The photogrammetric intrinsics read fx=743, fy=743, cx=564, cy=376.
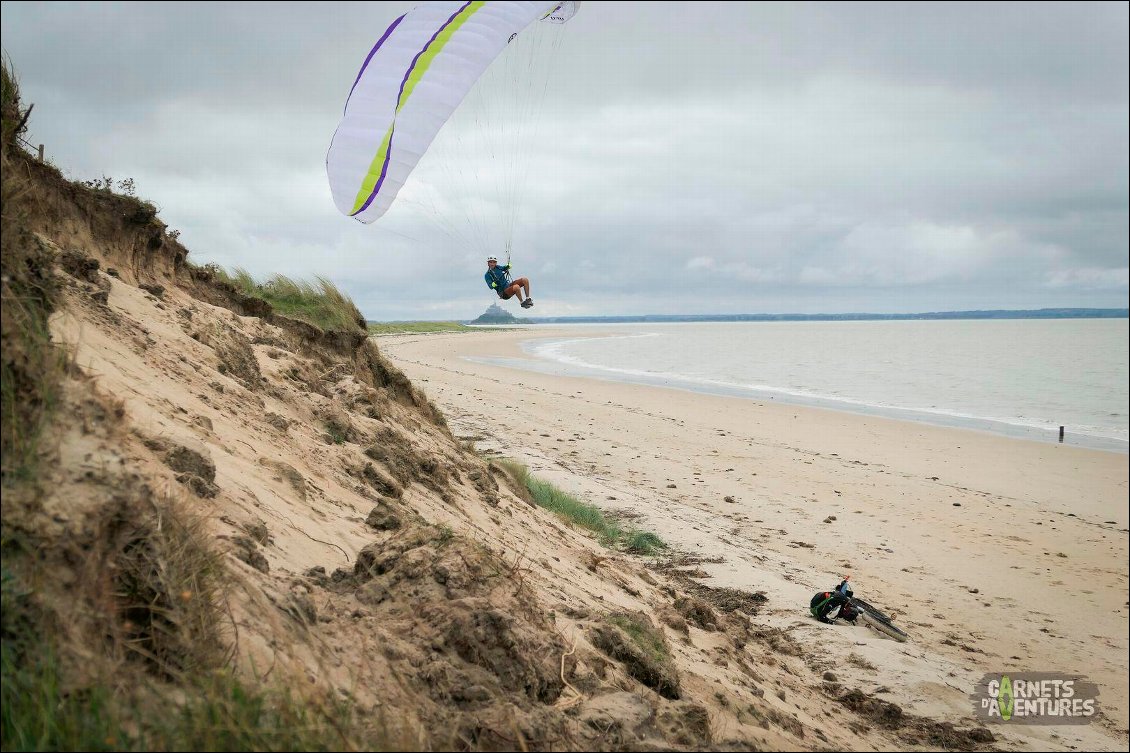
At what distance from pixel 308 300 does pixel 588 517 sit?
16.2 ft

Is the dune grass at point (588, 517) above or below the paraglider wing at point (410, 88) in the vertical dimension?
below

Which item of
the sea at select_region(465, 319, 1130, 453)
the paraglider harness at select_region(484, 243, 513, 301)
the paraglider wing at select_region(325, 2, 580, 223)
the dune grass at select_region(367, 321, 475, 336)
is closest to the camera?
the paraglider wing at select_region(325, 2, 580, 223)

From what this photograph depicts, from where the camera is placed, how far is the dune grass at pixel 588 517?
351 inches

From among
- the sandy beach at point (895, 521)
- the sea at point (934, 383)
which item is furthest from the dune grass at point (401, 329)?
the sandy beach at point (895, 521)

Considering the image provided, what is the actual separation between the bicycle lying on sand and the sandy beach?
14 cm

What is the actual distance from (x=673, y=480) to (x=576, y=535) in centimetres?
504

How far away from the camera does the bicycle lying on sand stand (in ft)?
22.4

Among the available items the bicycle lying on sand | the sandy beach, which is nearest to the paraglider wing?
the sandy beach

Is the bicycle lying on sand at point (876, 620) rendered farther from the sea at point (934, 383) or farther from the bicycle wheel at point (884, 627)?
the sea at point (934, 383)

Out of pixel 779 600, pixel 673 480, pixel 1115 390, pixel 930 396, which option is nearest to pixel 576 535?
pixel 779 600

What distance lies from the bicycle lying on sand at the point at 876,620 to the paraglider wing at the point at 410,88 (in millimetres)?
6416

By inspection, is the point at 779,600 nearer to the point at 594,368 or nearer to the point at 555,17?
the point at 555,17

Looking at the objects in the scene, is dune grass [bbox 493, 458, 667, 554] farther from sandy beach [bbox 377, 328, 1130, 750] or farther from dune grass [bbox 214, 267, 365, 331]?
dune grass [bbox 214, 267, 365, 331]

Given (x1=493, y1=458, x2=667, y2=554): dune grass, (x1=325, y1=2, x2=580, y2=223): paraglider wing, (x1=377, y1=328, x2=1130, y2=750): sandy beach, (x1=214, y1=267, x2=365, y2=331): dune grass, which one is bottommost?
(x1=377, y1=328, x2=1130, y2=750): sandy beach
